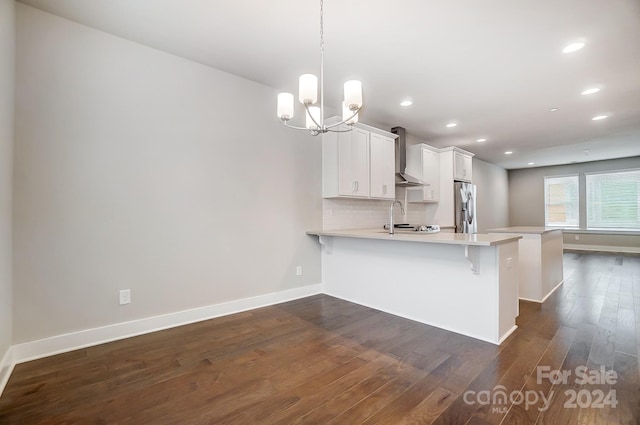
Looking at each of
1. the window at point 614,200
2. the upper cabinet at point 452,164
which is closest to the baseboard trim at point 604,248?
the window at point 614,200

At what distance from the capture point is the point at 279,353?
2.41 m

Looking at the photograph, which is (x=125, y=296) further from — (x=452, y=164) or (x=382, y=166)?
(x=452, y=164)

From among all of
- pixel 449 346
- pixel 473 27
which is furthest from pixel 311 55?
pixel 449 346

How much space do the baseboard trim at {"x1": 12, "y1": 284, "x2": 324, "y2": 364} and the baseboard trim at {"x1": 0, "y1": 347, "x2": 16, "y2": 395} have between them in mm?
47

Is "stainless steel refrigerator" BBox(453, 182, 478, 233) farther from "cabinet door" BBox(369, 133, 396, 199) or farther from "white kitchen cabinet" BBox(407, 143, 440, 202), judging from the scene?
"cabinet door" BBox(369, 133, 396, 199)

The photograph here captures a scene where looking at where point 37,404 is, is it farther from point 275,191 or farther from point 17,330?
point 275,191

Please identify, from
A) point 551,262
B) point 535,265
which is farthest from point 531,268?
point 551,262

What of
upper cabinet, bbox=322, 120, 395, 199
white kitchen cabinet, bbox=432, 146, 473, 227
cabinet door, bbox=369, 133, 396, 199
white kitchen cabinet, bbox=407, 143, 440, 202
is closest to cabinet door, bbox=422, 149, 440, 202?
white kitchen cabinet, bbox=407, 143, 440, 202

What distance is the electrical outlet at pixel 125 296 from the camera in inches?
106

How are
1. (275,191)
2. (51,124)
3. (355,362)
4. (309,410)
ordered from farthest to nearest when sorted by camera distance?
(275,191) → (51,124) → (355,362) → (309,410)

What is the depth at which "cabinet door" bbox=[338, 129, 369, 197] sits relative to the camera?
13.5 feet

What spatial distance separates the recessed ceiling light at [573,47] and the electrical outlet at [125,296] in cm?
473

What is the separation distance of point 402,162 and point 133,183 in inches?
163

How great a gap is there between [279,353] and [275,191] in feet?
6.48
